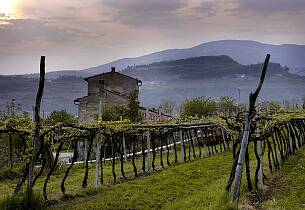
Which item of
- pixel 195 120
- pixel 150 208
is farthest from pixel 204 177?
pixel 195 120

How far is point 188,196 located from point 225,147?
18.5 meters

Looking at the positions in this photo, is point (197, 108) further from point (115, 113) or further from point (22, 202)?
point (22, 202)

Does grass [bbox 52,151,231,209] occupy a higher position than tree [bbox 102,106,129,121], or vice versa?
tree [bbox 102,106,129,121]

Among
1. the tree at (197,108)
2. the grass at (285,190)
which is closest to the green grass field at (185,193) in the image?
the grass at (285,190)

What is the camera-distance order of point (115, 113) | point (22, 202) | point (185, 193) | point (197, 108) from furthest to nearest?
point (197, 108), point (115, 113), point (185, 193), point (22, 202)

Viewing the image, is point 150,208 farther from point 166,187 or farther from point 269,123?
point 269,123

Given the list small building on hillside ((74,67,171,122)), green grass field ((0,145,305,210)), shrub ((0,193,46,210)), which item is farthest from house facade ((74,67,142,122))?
shrub ((0,193,46,210))

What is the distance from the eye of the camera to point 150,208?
1288 cm

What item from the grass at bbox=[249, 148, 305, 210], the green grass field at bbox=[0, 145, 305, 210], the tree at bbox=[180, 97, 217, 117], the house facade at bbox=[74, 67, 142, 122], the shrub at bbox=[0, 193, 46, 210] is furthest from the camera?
the tree at bbox=[180, 97, 217, 117]

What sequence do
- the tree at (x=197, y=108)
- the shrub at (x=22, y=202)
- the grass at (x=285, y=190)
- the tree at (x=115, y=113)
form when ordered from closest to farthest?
the shrub at (x=22, y=202) → the grass at (x=285, y=190) → the tree at (x=115, y=113) → the tree at (x=197, y=108)

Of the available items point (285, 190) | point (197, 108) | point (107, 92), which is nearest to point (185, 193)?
point (285, 190)

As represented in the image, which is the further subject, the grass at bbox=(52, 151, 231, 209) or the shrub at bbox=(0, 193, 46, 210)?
the grass at bbox=(52, 151, 231, 209)

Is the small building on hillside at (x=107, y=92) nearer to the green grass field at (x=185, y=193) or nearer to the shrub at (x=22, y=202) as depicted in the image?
the green grass field at (x=185, y=193)

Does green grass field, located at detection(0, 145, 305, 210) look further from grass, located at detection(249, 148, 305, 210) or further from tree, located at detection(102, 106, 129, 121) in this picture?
tree, located at detection(102, 106, 129, 121)
